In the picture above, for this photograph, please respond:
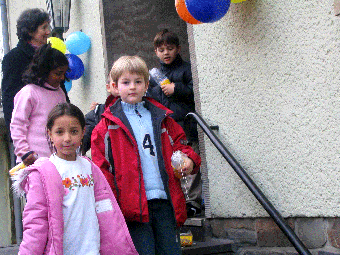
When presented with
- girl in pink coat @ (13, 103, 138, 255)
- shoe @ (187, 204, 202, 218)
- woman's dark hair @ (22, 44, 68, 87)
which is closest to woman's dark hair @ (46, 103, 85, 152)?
girl in pink coat @ (13, 103, 138, 255)

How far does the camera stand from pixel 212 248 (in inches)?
145

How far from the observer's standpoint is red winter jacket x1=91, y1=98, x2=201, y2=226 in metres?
2.86

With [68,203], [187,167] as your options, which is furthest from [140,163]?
[68,203]

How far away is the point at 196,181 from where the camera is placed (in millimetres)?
4590

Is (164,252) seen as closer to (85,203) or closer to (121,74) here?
(85,203)

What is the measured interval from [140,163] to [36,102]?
3.48 ft

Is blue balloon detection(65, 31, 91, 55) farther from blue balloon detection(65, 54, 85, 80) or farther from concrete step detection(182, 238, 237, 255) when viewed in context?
concrete step detection(182, 238, 237, 255)

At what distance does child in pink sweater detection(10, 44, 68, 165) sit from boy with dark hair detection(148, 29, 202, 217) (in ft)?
3.34

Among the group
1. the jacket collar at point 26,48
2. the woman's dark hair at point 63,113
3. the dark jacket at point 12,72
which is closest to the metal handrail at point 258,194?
the dark jacket at point 12,72

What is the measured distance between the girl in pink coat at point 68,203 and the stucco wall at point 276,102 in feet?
3.91

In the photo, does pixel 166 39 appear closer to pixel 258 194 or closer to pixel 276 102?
pixel 276 102

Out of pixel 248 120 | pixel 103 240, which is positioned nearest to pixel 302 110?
pixel 248 120

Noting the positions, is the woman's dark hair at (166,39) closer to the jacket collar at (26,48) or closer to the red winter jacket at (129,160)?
the jacket collar at (26,48)

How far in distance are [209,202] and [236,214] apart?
0.36 metres
